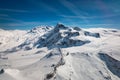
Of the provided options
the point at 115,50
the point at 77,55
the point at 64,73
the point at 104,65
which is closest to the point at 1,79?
the point at 64,73

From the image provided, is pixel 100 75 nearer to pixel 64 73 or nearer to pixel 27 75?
pixel 64 73

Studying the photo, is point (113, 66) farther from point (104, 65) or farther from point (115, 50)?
point (115, 50)

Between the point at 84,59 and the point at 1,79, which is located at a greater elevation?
the point at 84,59

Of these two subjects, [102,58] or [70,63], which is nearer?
[70,63]

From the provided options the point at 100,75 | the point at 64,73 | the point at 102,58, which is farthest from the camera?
the point at 102,58

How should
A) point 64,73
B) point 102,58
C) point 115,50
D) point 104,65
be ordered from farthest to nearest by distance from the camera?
point 115,50 < point 102,58 < point 104,65 < point 64,73

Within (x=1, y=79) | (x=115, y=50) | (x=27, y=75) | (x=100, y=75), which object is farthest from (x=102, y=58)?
(x=1, y=79)

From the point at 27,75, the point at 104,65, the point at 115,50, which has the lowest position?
the point at 27,75
